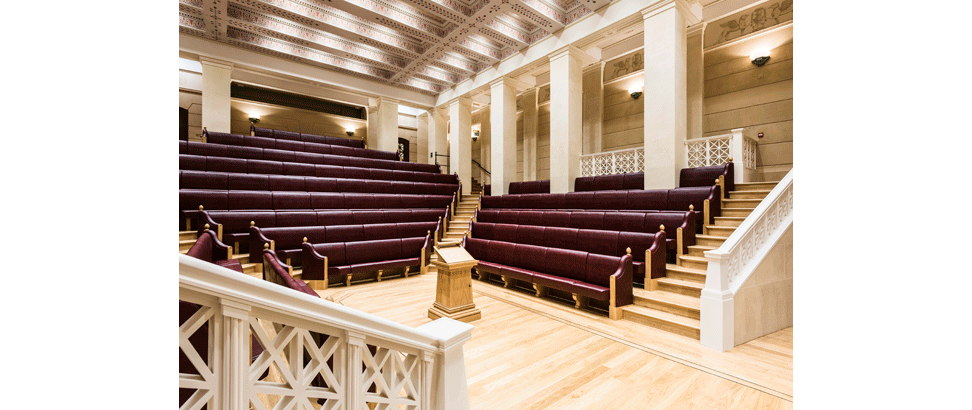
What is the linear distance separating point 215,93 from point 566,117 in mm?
7455

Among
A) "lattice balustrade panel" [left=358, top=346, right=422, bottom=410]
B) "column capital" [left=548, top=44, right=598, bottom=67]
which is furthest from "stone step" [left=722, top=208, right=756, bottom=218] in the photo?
"lattice balustrade panel" [left=358, top=346, right=422, bottom=410]

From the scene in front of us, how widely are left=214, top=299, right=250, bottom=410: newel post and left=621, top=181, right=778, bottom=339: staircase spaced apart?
9.69ft

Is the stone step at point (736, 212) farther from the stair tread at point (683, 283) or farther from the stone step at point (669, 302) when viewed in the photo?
the stone step at point (669, 302)

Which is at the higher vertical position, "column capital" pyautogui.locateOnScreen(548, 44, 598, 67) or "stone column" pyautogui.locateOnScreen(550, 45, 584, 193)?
"column capital" pyautogui.locateOnScreen(548, 44, 598, 67)

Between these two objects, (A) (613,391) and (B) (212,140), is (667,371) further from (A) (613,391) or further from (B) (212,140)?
(B) (212,140)

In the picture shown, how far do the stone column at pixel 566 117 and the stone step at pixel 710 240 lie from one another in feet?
9.06

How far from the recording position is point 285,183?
530 cm

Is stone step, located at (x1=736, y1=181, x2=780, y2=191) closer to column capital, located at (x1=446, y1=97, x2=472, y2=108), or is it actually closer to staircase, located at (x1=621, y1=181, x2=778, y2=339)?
staircase, located at (x1=621, y1=181, x2=778, y2=339)

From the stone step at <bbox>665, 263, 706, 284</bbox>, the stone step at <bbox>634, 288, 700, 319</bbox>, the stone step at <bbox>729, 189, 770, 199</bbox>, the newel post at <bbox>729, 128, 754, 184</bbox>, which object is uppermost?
the newel post at <bbox>729, 128, 754, 184</bbox>

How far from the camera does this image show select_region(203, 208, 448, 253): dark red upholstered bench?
168 inches

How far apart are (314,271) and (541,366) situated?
3.12 meters

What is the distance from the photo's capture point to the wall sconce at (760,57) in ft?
19.0

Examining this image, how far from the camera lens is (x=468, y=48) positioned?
7137 millimetres

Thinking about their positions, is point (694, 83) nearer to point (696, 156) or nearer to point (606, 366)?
point (696, 156)
